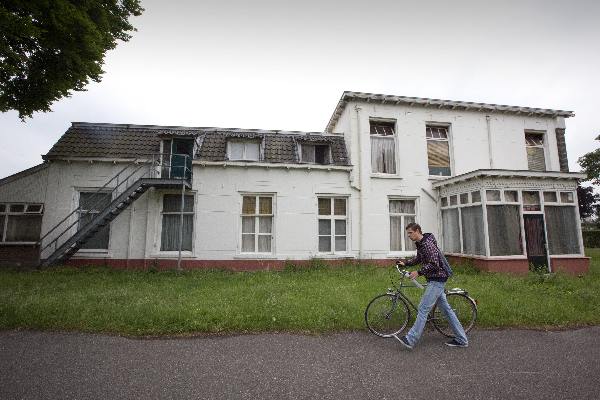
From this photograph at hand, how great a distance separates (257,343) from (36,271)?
11085 mm

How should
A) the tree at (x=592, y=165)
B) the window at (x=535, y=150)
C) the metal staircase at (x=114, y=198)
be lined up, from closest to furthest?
the metal staircase at (x=114, y=198) < the window at (x=535, y=150) < the tree at (x=592, y=165)

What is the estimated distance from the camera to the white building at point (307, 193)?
12.4 meters

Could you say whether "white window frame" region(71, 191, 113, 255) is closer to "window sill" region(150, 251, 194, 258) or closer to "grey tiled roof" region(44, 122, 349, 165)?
"grey tiled roof" region(44, 122, 349, 165)

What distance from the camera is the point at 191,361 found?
4414mm

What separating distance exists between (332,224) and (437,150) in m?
6.75

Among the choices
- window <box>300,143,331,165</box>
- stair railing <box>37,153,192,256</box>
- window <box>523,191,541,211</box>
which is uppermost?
window <box>300,143,331,165</box>

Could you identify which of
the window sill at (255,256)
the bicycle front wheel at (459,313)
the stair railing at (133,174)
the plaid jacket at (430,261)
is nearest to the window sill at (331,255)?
the window sill at (255,256)

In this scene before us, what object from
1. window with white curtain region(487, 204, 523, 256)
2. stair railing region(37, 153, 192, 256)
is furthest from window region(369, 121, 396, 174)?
stair railing region(37, 153, 192, 256)

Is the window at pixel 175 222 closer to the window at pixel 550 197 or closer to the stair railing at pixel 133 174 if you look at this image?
the stair railing at pixel 133 174

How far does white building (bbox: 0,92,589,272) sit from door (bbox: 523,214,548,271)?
0.16 ft

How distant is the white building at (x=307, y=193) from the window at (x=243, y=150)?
50 millimetres

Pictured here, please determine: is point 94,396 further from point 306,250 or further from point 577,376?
point 306,250

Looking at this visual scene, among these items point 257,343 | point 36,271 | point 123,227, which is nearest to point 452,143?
point 257,343

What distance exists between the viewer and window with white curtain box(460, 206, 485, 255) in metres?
12.2
